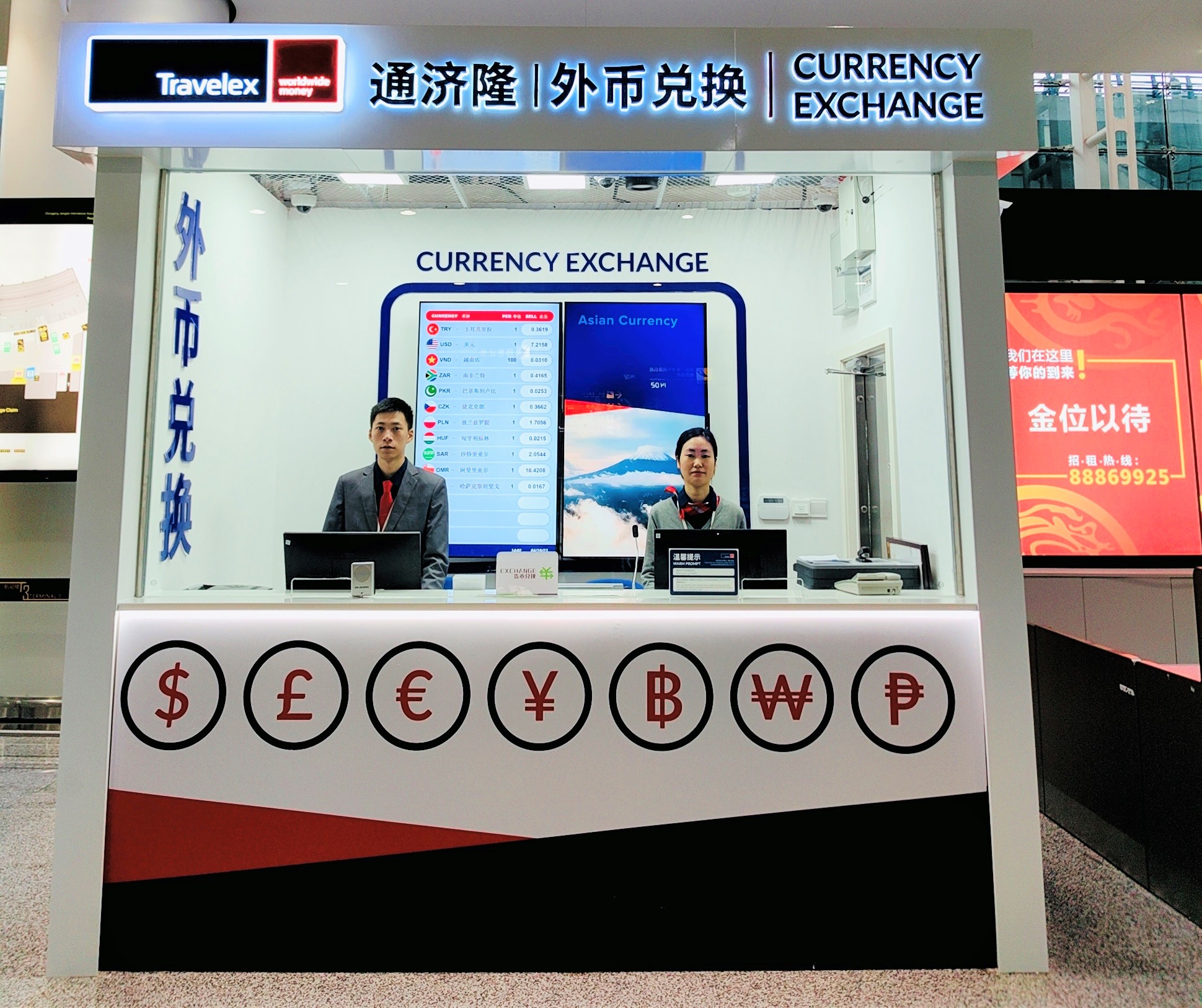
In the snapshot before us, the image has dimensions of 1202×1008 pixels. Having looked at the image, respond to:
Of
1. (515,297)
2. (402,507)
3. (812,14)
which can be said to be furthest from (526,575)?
(812,14)

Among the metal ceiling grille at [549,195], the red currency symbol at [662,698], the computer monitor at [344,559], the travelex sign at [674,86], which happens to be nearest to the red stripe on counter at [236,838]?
the red currency symbol at [662,698]

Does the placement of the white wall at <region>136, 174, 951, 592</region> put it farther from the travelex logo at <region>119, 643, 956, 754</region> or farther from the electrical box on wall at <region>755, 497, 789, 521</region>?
the travelex logo at <region>119, 643, 956, 754</region>

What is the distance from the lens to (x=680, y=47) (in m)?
2.42

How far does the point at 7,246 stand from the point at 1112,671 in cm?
555

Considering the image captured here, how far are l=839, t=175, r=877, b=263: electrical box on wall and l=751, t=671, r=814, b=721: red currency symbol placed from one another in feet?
8.07

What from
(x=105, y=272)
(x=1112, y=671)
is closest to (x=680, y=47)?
(x=105, y=272)

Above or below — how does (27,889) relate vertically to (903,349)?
below

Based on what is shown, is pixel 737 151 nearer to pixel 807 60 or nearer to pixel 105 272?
pixel 807 60

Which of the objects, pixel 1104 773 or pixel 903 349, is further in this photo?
pixel 903 349

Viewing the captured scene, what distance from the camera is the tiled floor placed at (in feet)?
6.82

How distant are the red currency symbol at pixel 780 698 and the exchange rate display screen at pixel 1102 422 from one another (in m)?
2.67

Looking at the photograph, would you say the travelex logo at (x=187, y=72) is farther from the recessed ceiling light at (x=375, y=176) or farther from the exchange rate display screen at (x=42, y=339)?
the exchange rate display screen at (x=42, y=339)

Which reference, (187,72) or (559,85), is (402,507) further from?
(559,85)

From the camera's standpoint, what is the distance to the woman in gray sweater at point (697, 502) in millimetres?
3594
